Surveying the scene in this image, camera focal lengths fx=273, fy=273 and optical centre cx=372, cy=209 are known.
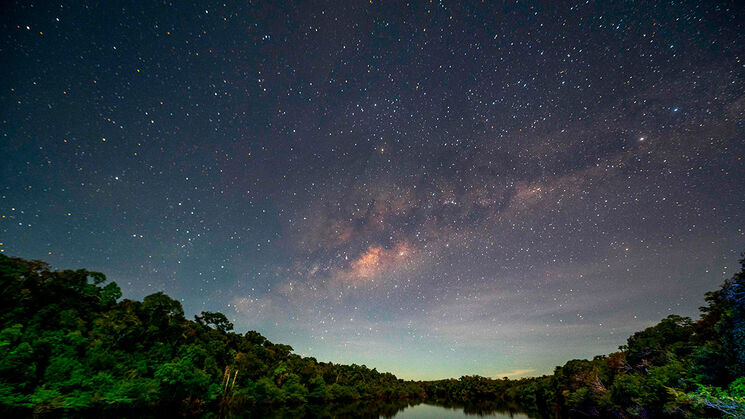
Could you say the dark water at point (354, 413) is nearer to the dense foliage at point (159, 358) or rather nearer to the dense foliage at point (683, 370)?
the dense foliage at point (159, 358)

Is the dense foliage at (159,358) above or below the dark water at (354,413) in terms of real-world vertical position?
above

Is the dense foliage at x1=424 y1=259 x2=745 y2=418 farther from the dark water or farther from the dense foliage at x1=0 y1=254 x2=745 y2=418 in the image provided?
the dark water

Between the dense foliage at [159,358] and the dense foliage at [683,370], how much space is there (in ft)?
0.29

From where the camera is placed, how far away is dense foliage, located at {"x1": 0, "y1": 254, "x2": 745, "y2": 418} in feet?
56.8

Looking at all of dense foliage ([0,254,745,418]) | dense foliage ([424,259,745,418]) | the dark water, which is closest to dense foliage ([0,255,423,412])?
dense foliage ([0,254,745,418])

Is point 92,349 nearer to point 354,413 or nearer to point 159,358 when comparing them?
point 159,358

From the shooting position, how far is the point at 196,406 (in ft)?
114

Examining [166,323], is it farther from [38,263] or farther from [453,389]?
[453,389]

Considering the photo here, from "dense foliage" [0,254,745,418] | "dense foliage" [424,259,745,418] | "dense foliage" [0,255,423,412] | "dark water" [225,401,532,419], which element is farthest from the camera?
"dark water" [225,401,532,419]

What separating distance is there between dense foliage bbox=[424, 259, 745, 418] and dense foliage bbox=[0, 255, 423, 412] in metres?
35.1

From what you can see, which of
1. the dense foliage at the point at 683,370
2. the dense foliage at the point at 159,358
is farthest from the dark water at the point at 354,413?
the dense foliage at the point at 683,370

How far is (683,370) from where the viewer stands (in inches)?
902

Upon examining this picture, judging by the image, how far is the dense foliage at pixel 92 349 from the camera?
60.2ft

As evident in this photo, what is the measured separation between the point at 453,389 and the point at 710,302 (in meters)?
136
